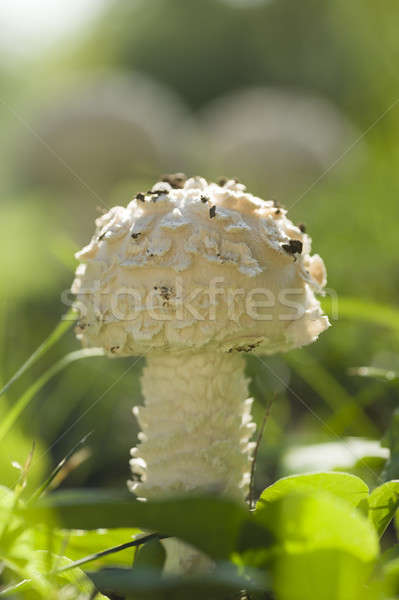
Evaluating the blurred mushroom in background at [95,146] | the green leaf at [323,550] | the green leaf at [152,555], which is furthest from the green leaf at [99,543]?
the blurred mushroom in background at [95,146]

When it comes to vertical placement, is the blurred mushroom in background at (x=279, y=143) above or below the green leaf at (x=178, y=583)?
above

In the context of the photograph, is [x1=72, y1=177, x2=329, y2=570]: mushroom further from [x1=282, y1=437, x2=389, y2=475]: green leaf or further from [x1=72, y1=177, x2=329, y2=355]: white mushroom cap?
[x1=282, y1=437, x2=389, y2=475]: green leaf

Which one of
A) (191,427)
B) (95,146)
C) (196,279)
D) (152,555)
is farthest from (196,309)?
(95,146)

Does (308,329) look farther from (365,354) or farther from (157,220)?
(365,354)

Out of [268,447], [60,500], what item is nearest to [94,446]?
[268,447]

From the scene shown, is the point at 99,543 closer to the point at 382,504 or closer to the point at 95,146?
the point at 382,504

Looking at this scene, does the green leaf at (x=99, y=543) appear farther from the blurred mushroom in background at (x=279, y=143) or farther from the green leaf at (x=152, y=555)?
the blurred mushroom in background at (x=279, y=143)
